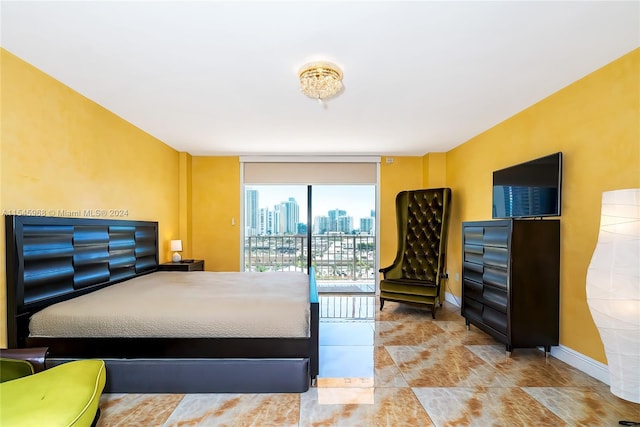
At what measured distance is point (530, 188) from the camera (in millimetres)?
3082

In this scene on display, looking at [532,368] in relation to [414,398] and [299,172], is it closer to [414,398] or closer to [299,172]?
[414,398]

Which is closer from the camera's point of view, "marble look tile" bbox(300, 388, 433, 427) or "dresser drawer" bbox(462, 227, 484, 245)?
"marble look tile" bbox(300, 388, 433, 427)

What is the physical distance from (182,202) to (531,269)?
15.6 ft

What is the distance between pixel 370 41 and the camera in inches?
81.2

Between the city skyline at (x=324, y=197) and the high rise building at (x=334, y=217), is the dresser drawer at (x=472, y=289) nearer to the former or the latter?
the city skyline at (x=324, y=197)

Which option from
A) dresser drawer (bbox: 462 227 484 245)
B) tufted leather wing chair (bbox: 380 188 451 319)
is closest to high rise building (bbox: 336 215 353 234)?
tufted leather wing chair (bbox: 380 188 451 319)

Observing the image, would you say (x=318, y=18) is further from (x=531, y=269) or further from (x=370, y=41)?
(x=531, y=269)

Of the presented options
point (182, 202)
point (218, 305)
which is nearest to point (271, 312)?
point (218, 305)

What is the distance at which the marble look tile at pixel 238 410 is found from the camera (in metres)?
1.95

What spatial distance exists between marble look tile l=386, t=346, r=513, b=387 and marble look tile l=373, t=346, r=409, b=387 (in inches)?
1.7

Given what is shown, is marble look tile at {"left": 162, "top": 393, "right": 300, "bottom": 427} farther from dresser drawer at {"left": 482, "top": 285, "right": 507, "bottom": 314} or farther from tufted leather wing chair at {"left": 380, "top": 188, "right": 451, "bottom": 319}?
tufted leather wing chair at {"left": 380, "top": 188, "right": 451, "bottom": 319}

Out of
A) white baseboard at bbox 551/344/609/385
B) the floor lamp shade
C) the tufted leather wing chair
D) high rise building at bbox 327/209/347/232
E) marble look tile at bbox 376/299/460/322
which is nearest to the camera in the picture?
the floor lamp shade

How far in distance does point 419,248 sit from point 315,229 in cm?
182

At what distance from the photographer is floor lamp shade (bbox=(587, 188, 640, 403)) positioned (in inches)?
72.1
